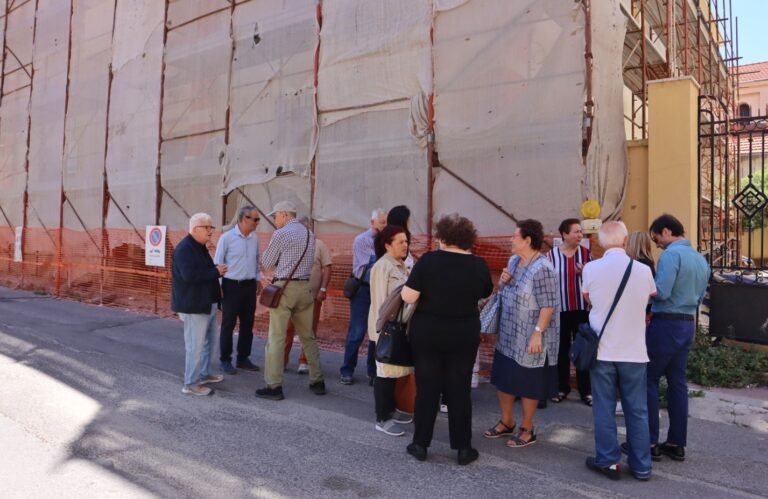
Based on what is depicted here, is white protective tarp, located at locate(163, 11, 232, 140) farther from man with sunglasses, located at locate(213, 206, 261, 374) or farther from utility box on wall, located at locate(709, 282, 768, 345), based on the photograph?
utility box on wall, located at locate(709, 282, 768, 345)

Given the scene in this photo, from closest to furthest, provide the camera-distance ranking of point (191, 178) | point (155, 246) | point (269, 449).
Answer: point (269, 449)
point (191, 178)
point (155, 246)

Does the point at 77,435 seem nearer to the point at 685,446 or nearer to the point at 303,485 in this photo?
the point at 303,485

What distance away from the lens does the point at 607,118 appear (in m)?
6.52

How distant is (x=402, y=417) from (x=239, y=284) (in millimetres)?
2590

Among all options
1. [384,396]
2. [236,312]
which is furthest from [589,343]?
[236,312]

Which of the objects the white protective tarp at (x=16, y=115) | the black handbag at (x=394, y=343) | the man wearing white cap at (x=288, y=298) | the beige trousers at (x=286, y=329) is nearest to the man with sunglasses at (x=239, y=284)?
the man wearing white cap at (x=288, y=298)

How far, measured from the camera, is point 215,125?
994 cm

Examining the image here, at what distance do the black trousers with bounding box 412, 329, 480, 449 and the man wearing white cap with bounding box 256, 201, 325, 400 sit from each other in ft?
5.76

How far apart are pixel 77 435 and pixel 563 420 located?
383 cm

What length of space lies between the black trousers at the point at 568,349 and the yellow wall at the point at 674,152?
2085mm

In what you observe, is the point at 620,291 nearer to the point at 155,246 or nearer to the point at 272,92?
the point at 272,92

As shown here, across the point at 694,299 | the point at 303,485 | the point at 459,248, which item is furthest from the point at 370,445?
the point at 694,299

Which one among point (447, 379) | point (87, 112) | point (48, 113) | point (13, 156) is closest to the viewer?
point (447, 379)

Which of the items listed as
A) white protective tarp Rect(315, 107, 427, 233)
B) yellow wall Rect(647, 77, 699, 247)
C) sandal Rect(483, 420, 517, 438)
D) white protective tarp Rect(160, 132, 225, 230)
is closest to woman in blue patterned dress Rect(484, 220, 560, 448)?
sandal Rect(483, 420, 517, 438)
